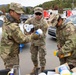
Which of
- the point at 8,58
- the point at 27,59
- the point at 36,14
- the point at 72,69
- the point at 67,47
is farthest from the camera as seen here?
the point at 27,59

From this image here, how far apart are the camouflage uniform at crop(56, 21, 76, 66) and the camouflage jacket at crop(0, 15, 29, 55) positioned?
67cm

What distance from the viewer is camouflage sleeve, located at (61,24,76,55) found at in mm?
3246

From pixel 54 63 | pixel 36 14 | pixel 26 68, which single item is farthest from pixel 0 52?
pixel 54 63

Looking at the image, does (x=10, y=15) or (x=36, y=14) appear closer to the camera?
(x=10, y=15)

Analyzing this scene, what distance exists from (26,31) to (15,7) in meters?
1.07

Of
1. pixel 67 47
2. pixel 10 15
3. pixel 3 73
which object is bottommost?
pixel 3 73

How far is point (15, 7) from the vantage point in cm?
328

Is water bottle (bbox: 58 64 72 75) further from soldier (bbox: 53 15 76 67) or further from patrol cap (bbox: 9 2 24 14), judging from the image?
patrol cap (bbox: 9 2 24 14)

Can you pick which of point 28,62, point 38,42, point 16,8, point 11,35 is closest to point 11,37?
point 11,35

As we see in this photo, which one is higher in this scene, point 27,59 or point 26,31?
point 26,31

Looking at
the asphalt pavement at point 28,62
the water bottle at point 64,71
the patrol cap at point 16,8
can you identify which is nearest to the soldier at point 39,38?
the asphalt pavement at point 28,62

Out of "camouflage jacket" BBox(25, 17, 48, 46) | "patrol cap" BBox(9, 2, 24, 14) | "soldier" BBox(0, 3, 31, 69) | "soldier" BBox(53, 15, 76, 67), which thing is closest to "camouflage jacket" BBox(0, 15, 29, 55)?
"soldier" BBox(0, 3, 31, 69)

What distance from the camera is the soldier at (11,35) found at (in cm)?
326

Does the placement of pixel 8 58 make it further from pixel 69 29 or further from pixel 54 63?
pixel 54 63
